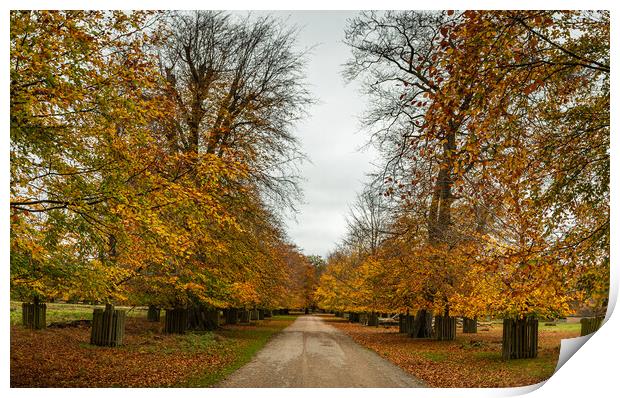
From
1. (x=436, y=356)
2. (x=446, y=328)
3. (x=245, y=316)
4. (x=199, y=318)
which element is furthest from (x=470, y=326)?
(x=245, y=316)

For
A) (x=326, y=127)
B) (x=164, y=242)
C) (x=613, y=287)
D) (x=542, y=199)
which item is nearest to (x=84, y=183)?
(x=164, y=242)

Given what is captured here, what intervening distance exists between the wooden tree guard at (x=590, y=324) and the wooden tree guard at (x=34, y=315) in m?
13.0

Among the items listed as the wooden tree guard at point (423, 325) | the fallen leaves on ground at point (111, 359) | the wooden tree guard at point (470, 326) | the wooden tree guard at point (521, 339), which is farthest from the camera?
the wooden tree guard at point (470, 326)

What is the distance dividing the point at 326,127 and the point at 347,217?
38.6ft

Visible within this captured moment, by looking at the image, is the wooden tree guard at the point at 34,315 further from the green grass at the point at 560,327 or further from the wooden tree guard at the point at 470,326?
the wooden tree guard at the point at 470,326

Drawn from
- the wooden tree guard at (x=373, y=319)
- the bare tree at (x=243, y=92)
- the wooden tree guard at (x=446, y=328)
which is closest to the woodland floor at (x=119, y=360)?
the bare tree at (x=243, y=92)

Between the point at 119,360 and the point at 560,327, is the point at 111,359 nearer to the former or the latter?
the point at 119,360

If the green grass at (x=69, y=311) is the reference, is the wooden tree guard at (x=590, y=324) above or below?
above

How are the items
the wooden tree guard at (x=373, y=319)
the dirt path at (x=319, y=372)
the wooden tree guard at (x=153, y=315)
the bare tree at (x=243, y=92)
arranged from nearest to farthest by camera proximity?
the dirt path at (x=319, y=372) → the bare tree at (x=243, y=92) → the wooden tree guard at (x=153, y=315) → the wooden tree guard at (x=373, y=319)

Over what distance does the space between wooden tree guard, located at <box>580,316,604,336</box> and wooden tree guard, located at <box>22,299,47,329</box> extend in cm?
1302

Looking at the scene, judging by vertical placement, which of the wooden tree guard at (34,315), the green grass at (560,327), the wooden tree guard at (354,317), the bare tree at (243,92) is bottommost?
the wooden tree guard at (354,317)

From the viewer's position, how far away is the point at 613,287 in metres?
8.43

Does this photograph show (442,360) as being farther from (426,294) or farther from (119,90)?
(119,90)

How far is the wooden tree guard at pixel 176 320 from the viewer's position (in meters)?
17.2
